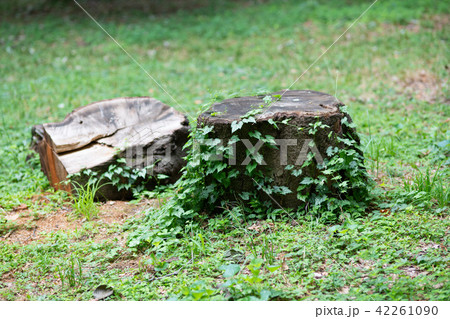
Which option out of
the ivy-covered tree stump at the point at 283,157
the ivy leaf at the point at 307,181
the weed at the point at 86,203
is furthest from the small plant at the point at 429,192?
the weed at the point at 86,203

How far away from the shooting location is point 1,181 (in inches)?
206

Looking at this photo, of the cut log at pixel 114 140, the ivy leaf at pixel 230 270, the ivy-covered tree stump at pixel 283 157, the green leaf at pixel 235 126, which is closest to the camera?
the ivy leaf at pixel 230 270

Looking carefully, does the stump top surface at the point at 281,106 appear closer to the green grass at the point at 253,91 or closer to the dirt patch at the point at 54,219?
the green grass at the point at 253,91

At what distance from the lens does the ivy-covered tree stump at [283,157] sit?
369 cm

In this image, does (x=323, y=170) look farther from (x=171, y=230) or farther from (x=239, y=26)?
(x=239, y=26)

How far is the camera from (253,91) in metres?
4.43

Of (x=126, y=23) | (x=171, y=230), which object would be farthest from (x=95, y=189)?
(x=126, y=23)

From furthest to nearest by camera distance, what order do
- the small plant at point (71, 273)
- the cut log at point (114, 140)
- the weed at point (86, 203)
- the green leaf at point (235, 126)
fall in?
the cut log at point (114, 140) < the weed at point (86, 203) < the green leaf at point (235, 126) < the small plant at point (71, 273)

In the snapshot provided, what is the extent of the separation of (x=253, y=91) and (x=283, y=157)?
99 cm

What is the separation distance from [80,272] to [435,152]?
384 cm

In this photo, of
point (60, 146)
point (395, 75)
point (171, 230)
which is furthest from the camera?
point (395, 75)

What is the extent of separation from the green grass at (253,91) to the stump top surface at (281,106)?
244mm

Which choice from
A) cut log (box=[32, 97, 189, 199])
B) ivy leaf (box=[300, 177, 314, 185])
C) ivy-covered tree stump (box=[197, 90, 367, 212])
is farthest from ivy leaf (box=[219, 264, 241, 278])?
cut log (box=[32, 97, 189, 199])

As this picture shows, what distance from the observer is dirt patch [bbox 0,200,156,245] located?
13.6 ft
